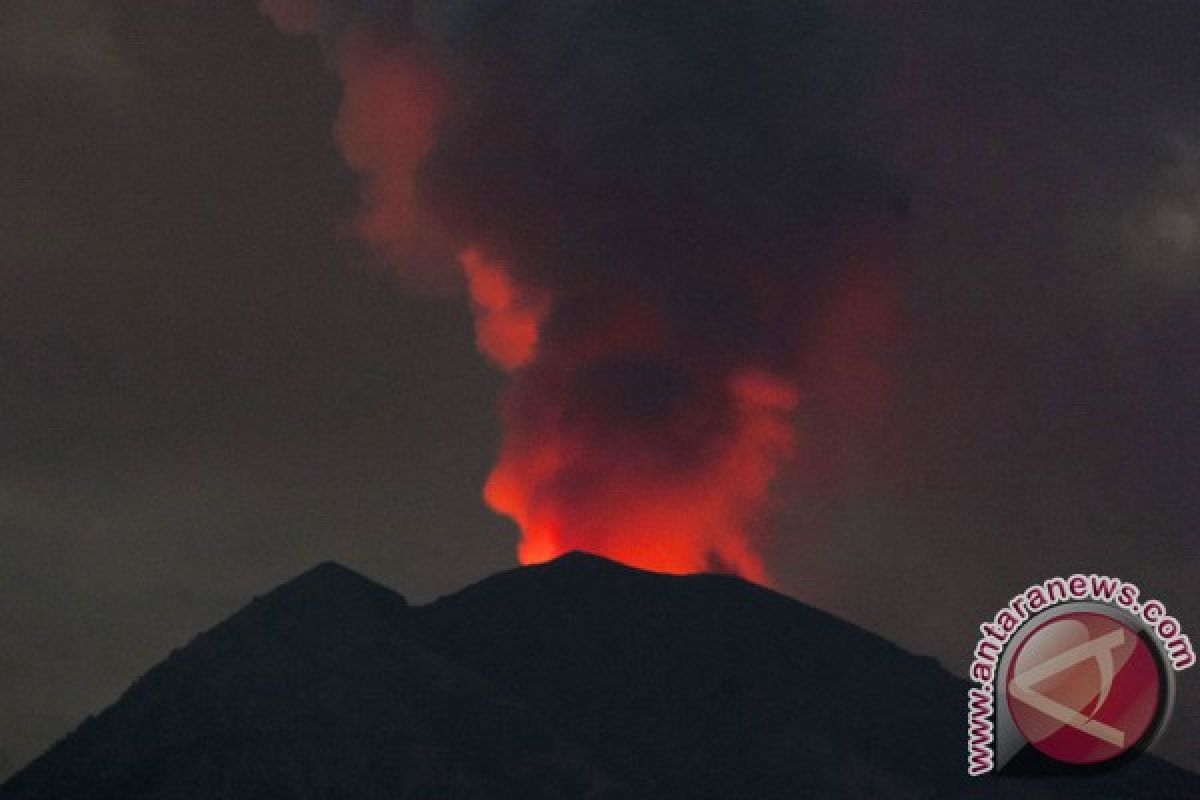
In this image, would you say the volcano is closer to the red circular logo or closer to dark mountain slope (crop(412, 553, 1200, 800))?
dark mountain slope (crop(412, 553, 1200, 800))

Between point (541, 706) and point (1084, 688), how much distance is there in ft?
275

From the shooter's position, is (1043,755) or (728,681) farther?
(728,681)

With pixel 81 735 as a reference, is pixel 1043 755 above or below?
below

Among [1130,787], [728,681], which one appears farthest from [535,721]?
[1130,787]

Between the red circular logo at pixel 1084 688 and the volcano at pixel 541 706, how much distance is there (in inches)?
2403

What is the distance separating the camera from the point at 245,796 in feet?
347

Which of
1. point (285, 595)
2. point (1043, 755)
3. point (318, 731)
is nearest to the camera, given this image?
point (1043, 755)

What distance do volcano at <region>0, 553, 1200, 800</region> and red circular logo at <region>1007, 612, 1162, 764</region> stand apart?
61037 mm

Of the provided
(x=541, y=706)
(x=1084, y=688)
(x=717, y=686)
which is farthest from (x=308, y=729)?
(x=1084, y=688)

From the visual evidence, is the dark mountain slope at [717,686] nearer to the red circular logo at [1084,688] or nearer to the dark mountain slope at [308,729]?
the dark mountain slope at [308,729]

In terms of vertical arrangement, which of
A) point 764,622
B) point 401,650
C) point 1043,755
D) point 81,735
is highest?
point 764,622

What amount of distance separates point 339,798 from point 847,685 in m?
57.0

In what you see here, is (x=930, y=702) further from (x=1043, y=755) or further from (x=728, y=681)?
(x=1043, y=755)

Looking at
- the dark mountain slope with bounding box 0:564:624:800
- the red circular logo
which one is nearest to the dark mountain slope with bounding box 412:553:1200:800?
the dark mountain slope with bounding box 0:564:624:800
